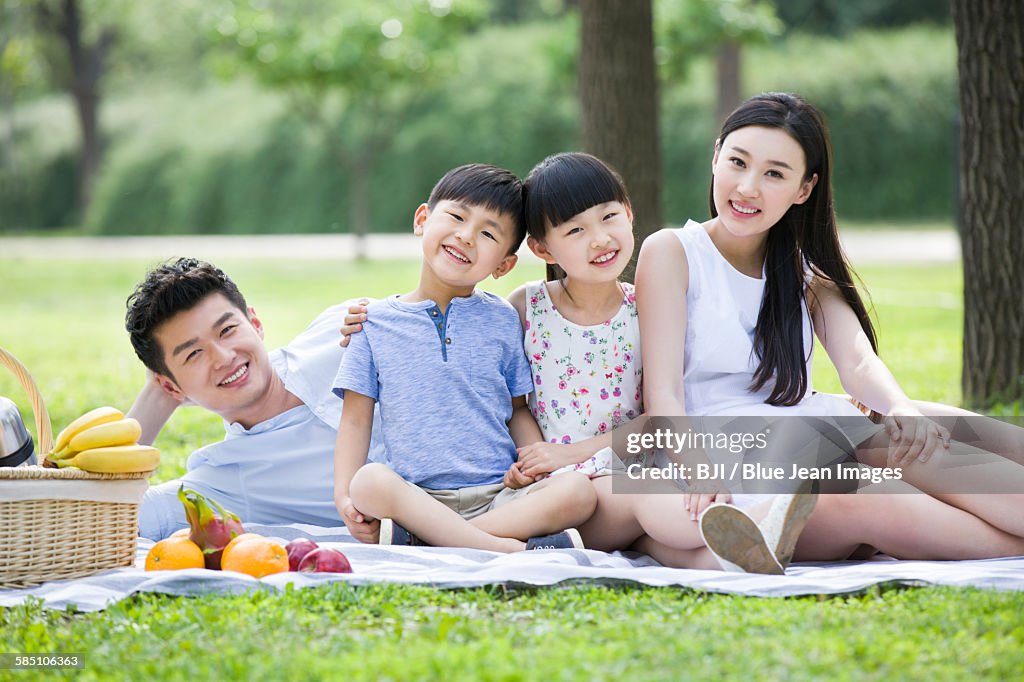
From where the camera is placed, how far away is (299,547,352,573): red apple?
3152 mm

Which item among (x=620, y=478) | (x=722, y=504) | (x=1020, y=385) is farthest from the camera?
(x=1020, y=385)

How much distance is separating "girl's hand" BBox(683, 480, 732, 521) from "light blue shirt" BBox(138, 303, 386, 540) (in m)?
1.26

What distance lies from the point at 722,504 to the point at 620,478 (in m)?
0.47

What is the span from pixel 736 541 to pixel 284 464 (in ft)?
5.17

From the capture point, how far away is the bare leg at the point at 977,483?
3.34 m

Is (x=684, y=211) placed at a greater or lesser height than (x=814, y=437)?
greater

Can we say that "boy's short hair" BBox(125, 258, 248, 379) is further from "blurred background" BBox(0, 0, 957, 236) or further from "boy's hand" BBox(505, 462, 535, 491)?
"blurred background" BBox(0, 0, 957, 236)

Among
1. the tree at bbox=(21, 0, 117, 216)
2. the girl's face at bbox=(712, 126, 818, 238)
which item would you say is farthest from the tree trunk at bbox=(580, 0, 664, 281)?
the tree at bbox=(21, 0, 117, 216)

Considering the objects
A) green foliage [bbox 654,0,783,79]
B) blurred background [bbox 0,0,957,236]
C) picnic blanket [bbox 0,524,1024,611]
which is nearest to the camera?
picnic blanket [bbox 0,524,1024,611]

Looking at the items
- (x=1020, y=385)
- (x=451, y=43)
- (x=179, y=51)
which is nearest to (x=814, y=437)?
(x=1020, y=385)

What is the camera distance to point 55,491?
3123 millimetres

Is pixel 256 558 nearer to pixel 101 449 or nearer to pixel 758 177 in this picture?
pixel 101 449

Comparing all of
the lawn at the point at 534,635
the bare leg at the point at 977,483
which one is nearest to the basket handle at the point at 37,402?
the lawn at the point at 534,635

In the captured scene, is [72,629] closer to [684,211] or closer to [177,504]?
[177,504]
